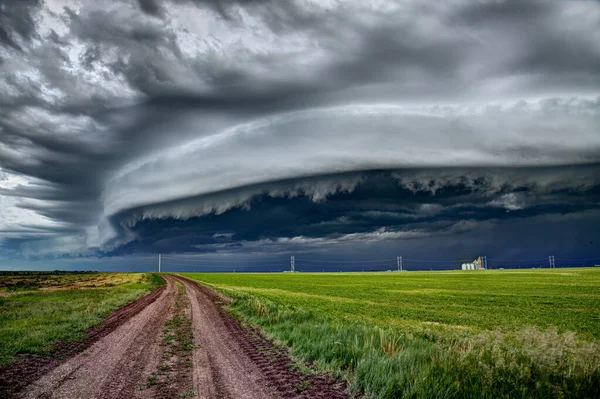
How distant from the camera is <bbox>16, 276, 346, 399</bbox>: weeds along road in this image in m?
9.98

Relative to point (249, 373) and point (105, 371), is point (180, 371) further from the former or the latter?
point (105, 371)

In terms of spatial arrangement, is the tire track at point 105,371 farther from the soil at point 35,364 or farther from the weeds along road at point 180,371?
the soil at point 35,364

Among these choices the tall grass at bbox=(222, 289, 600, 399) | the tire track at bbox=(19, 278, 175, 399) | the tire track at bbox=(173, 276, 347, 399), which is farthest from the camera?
the tire track at bbox=(19, 278, 175, 399)

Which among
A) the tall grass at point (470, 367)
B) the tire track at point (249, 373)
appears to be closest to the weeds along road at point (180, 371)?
the tire track at point (249, 373)

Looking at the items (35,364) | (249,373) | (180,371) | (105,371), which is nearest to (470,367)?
(249,373)

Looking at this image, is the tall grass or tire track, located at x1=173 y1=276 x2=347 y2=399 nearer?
the tall grass

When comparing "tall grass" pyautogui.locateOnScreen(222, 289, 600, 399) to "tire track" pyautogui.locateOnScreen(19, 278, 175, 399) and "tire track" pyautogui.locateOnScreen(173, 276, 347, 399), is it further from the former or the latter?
"tire track" pyautogui.locateOnScreen(19, 278, 175, 399)

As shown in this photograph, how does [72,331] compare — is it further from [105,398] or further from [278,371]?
[278,371]

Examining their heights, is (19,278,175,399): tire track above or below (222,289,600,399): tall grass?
below

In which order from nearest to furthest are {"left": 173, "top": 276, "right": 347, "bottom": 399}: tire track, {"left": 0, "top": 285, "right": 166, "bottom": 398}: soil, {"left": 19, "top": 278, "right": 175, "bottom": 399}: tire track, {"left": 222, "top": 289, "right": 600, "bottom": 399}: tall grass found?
{"left": 222, "top": 289, "right": 600, "bottom": 399}: tall grass
{"left": 173, "top": 276, "right": 347, "bottom": 399}: tire track
{"left": 19, "top": 278, "right": 175, "bottom": 399}: tire track
{"left": 0, "top": 285, "right": 166, "bottom": 398}: soil

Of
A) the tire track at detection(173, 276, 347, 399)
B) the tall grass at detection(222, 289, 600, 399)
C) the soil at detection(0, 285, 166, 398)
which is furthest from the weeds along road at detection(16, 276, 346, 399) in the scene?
the tall grass at detection(222, 289, 600, 399)

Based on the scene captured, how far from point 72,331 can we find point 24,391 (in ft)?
35.8

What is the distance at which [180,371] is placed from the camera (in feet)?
39.0

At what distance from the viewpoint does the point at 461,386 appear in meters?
9.51
